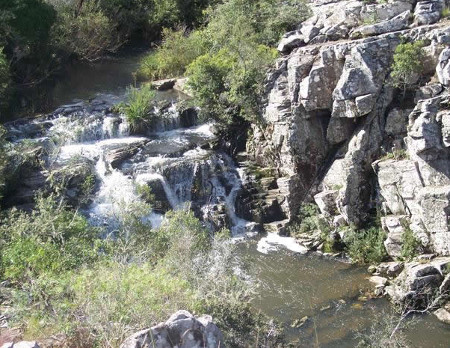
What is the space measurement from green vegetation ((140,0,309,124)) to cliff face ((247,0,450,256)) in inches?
33.4

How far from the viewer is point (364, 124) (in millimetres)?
17594

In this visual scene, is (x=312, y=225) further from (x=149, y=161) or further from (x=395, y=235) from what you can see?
(x=149, y=161)

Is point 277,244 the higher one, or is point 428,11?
point 428,11

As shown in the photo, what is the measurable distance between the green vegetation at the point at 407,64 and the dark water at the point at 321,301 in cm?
597

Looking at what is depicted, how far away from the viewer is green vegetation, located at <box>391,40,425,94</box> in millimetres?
16672

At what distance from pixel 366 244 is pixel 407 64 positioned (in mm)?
5646

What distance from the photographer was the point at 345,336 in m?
13.4

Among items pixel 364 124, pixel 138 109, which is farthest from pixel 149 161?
pixel 364 124

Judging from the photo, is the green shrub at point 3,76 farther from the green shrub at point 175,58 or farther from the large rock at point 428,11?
the large rock at point 428,11

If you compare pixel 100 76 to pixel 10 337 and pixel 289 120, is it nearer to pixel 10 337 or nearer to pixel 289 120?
pixel 289 120

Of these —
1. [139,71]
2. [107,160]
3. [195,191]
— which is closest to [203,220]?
[195,191]

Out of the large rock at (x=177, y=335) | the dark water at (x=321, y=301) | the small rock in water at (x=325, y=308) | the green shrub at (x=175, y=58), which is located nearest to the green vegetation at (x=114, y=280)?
the large rock at (x=177, y=335)

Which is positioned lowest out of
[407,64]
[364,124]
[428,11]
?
[364,124]

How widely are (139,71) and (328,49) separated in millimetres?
13358
